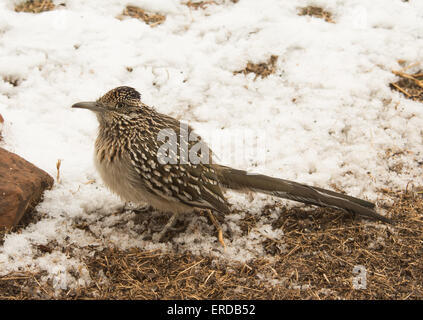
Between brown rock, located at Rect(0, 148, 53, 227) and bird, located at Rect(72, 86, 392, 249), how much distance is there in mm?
623

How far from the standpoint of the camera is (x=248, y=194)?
4.44m

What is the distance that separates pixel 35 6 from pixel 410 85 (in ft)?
17.0

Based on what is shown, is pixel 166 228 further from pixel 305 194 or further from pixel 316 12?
pixel 316 12

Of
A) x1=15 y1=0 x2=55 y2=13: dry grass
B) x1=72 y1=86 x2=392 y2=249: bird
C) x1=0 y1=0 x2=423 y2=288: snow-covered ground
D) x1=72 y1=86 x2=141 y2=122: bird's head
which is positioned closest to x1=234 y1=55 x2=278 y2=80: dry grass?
x1=0 y1=0 x2=423 y2=288: snow-covered ground

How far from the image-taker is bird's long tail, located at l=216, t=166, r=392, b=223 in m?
4.10

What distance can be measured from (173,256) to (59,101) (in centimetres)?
257

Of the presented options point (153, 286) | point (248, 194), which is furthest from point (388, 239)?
point (153, 286)

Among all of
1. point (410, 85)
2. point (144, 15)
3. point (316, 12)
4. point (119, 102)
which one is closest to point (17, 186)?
point (119, 102)

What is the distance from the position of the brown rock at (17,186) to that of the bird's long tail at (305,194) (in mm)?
1780

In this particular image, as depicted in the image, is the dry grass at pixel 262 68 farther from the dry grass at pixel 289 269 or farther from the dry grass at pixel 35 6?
the dry grass at pixel 35 6

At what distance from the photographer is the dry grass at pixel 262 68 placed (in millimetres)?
5902

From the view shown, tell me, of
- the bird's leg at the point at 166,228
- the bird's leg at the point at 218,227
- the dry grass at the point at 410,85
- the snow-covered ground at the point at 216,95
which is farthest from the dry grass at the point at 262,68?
the bird's leg at the point at 166,228

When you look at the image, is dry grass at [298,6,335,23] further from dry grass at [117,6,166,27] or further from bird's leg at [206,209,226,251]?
bird's leg at [206,209,226,251]
